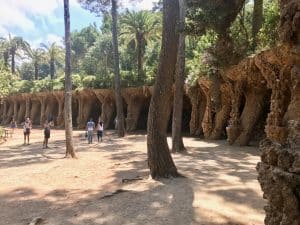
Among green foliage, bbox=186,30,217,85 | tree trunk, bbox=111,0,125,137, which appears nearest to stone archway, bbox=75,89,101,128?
tree trunk, bbox=111,0,125,137

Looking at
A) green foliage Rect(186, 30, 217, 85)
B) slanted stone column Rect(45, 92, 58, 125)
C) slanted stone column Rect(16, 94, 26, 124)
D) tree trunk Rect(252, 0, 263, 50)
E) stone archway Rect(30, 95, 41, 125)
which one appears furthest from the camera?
slanted stone column Rect(16, 94, 26, 124)

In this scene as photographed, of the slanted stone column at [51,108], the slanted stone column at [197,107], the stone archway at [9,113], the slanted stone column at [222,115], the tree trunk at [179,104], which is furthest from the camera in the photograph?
the stone archway at [9,113]

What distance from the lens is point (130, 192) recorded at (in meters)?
9.59

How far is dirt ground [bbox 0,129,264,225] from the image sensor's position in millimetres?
7844

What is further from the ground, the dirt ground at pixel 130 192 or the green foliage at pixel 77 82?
the green foliage at pixel 77 82

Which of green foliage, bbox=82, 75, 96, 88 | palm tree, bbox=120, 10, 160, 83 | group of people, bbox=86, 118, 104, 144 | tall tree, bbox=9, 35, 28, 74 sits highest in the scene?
tall tree, bbox=9, 35, 28, 74

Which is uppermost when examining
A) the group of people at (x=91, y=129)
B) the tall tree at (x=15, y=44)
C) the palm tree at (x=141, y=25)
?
the tall tree at (x=15, y=44)

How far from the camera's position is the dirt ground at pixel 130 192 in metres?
7.84

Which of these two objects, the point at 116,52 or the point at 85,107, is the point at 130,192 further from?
the point at 85,107

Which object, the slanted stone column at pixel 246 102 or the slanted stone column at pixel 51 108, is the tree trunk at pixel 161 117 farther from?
the slanted stone column at pixel 51 108

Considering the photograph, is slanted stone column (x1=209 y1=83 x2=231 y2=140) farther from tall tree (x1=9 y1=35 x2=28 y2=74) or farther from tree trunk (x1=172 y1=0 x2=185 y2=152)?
tall tree (x1=9 y1=35 x2=28 y2=74)

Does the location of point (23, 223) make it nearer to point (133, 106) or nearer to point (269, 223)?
point (269, 223)

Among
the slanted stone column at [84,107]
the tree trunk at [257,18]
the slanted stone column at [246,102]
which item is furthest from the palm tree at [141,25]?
the slanted stone column at [246,102]

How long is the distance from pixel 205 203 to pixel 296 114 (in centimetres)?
642
